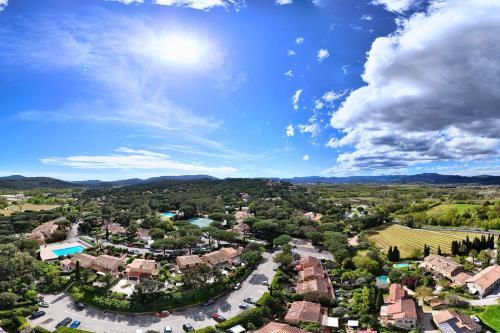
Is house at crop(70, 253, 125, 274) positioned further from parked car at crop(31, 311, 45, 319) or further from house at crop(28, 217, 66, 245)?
house at crop(28, 217, 66, 245)

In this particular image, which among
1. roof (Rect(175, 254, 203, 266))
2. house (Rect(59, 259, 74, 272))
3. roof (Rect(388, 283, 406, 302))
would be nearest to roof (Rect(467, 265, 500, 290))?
roof (Rect(388, 283, 406, 302))

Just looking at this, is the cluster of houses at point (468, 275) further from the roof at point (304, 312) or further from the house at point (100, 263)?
the house at point (100, 263)

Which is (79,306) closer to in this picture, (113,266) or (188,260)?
(113,266)

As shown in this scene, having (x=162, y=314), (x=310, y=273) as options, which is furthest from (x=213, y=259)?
(x=162, y=314)

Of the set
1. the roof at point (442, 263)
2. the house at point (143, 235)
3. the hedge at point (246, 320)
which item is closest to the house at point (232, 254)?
the hedge at point (246, 320)

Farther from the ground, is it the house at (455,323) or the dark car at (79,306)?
the dark car at (79,306)
